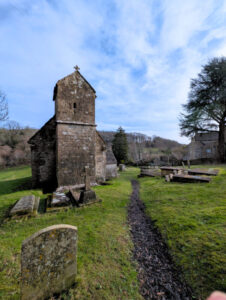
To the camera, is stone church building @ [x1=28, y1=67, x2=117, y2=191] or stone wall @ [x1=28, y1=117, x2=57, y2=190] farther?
stone wall @ [x1=28, y1=117, x2=57, y2=190]

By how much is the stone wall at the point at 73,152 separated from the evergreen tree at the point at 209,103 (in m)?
21.3

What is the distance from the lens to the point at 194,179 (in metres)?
10.3

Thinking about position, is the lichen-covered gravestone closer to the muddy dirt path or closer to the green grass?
the muddy dirt path

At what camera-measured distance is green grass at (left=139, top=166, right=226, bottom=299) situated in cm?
267

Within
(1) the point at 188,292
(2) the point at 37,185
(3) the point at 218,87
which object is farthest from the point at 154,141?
(1) the point at 188,292

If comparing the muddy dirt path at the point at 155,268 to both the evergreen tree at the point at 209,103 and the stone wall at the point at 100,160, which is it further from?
the evergreen tree at the point at 209,103

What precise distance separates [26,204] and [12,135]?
43892mm

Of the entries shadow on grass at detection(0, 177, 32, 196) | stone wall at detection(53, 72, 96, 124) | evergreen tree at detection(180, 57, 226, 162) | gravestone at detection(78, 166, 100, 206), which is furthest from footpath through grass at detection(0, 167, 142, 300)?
evergreen tree at detection(180, 57, 226, 162)

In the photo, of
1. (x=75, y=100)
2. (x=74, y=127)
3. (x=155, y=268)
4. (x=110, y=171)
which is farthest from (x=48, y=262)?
(x=110, y=171)

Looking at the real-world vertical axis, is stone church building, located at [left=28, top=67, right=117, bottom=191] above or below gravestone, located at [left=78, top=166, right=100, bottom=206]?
above

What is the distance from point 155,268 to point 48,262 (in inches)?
102

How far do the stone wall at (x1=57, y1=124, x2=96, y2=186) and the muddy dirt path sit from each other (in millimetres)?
6283

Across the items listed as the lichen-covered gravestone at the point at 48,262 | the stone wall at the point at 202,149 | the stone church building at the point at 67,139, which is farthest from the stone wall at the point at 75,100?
the stone wall at the point at 202,149

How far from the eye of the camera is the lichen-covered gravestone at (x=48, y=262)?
216cm
